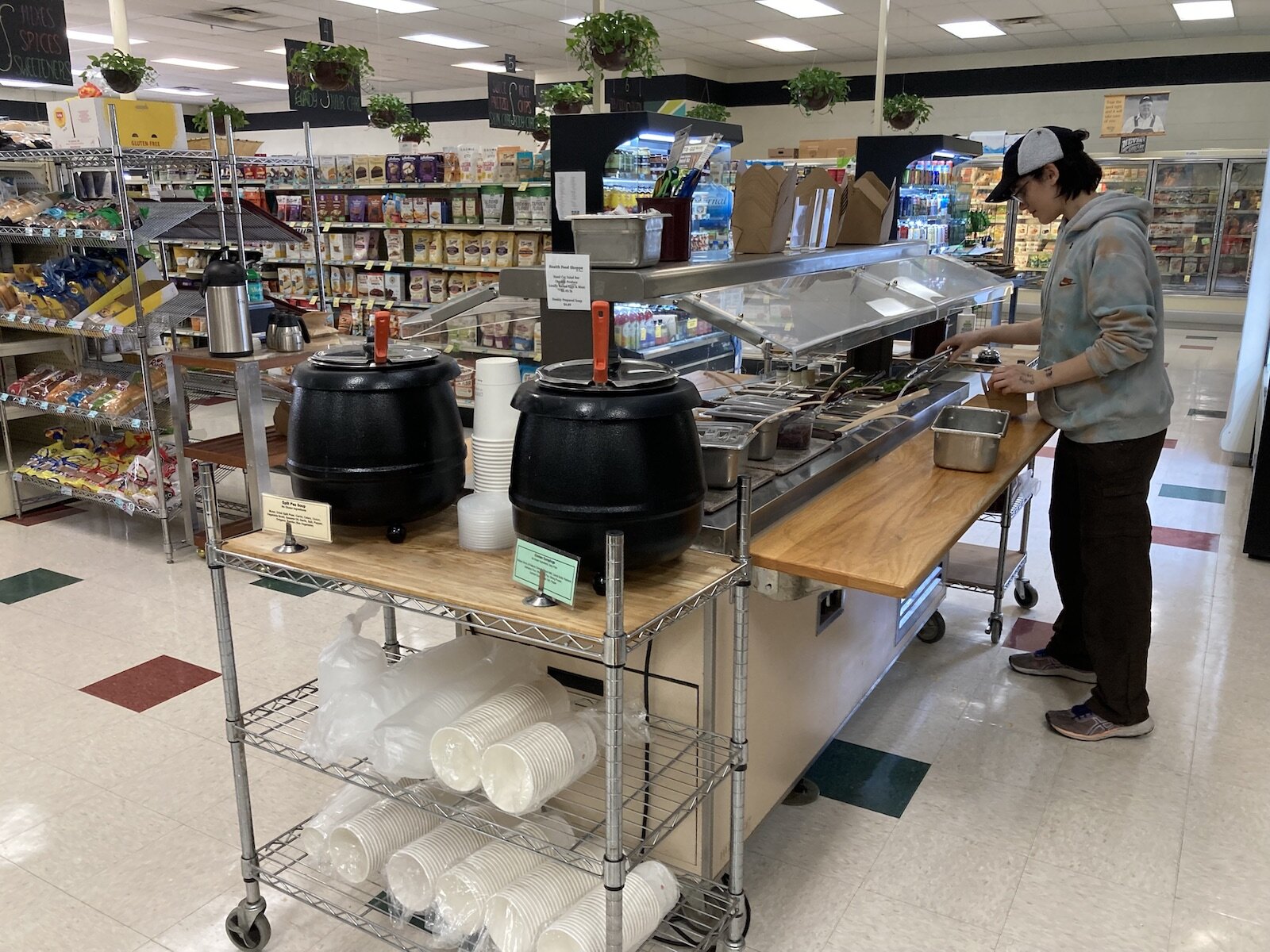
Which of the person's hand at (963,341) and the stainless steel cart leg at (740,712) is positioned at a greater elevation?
the person's hand at (963,341)

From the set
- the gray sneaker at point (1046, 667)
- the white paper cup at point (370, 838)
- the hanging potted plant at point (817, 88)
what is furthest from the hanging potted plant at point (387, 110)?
the white paper cup at point (370, 838)

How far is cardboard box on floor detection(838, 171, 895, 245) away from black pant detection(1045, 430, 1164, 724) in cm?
115

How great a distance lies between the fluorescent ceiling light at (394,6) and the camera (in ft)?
33.9

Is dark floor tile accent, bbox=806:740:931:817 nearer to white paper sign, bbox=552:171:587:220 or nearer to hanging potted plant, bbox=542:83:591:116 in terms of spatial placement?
white paper sign, bbox=552:171:587:220

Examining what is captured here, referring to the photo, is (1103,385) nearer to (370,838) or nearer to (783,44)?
(370,838)

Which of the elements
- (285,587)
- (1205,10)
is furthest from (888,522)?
(1205,10)

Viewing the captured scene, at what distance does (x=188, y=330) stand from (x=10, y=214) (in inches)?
186

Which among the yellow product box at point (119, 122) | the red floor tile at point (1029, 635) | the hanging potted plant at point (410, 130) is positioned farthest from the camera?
the hanging potted plant at point (410, 130)

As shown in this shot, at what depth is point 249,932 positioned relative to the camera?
2.03 meters

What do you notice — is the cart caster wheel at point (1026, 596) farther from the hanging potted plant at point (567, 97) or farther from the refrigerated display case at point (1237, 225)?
the refrigerated display case at point (1237, 225)

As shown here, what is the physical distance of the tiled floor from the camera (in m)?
2.13

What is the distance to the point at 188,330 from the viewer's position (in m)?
9.12

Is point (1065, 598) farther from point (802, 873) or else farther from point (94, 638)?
point (94, 638)

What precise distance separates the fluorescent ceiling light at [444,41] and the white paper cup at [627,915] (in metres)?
12.6
